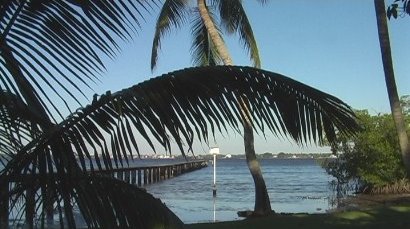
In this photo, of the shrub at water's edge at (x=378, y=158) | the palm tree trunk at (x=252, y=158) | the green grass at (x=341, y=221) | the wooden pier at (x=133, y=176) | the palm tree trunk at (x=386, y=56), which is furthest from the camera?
the shrub at water's edge at (x=378, y=158)

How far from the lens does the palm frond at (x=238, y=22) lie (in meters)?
19.8

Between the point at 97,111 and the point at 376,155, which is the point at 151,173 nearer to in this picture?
the point at 376,155

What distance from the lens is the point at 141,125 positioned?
3.53m

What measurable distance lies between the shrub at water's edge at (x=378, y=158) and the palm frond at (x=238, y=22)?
10569 millimetres

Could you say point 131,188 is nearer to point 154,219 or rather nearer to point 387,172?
point 154,219

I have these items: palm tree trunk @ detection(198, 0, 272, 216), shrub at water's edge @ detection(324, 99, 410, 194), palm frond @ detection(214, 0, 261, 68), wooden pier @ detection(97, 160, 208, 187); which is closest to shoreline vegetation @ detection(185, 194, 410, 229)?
palm tree trunk @ detection(198, 0, 272, 216)

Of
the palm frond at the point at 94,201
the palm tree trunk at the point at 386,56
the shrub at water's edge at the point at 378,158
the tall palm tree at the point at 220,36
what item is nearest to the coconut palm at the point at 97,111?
the palm frond at the point at 94,201

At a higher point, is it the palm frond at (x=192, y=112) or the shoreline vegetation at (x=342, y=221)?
the palm frond at (x=192, y=112)

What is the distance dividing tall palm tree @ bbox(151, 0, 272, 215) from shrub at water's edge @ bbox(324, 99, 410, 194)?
10.2 metres

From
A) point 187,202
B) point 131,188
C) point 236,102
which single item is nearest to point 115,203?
point 131,188

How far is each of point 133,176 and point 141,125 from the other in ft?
135

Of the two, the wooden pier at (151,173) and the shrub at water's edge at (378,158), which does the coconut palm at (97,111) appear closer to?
the shrub at water's edge at (378,158)

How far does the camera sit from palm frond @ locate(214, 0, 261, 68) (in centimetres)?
1975

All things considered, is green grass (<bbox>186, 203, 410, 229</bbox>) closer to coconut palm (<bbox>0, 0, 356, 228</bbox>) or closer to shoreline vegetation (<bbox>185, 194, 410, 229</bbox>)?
shoreline vegetation (<bbox>185, 194, 410, 229</bbox>)
